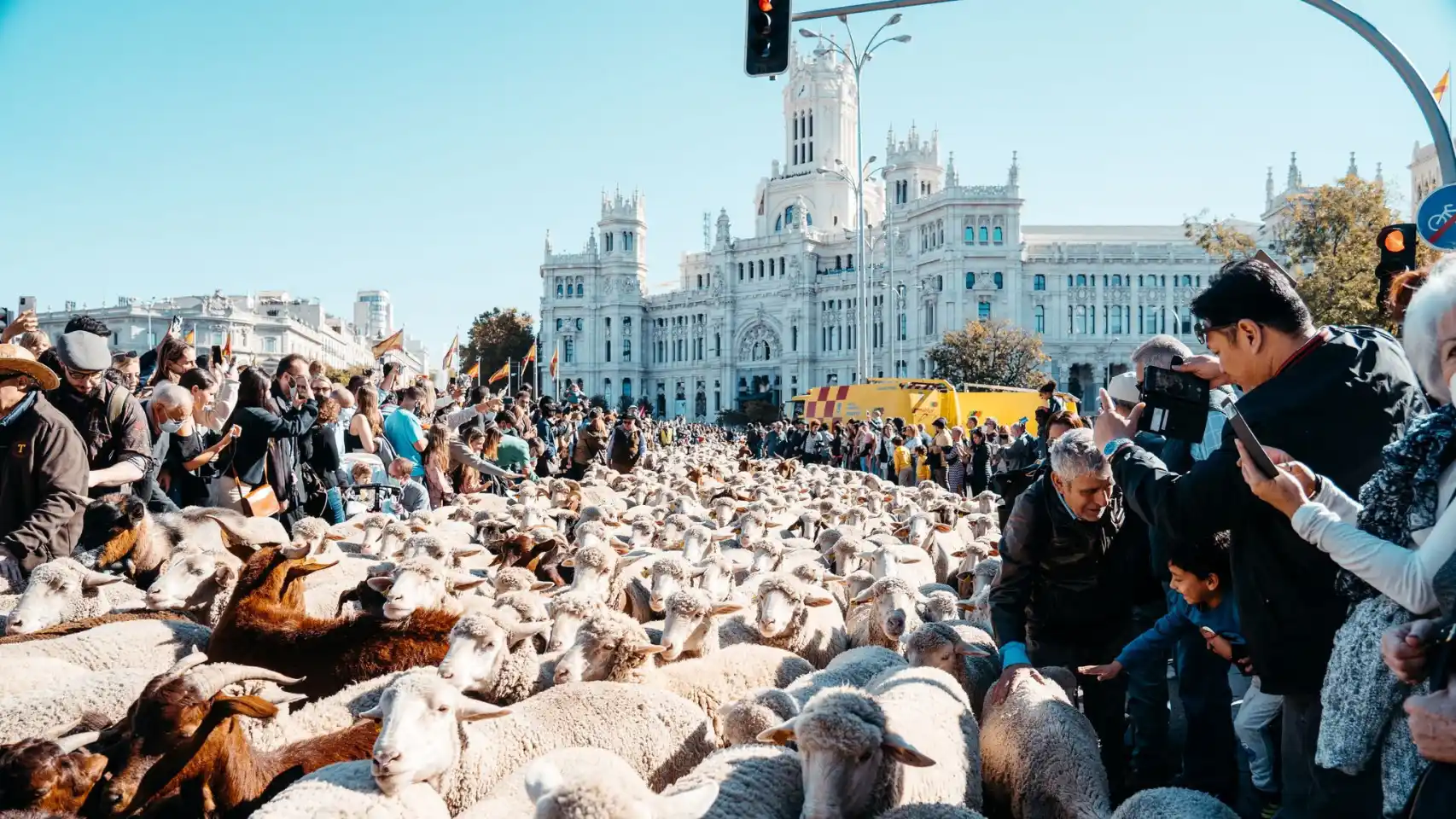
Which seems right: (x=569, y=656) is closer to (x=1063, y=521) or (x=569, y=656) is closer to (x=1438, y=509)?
(x=1063, y=521)

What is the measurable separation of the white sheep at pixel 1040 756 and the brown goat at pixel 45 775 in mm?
2808

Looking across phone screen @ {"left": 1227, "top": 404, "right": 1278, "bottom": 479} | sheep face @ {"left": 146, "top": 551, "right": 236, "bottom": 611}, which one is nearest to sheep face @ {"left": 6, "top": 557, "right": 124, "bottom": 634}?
sheep face @ {"left": 146, "top": 551, "right": 236, "bottom": 611}

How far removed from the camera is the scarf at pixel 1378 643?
2.05m

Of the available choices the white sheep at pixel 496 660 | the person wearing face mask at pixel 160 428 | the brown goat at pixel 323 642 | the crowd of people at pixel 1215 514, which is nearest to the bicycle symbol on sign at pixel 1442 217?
the crowd of people at pixel 1215 514

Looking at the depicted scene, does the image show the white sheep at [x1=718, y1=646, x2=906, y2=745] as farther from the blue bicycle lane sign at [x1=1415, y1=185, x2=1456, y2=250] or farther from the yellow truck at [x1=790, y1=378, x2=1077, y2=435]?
the yellow truck at [x1=790, y1=378, x2=1077, y2=435]

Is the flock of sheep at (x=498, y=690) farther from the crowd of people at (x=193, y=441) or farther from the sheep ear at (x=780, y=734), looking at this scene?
the crowd of people at (x=193, y=441)

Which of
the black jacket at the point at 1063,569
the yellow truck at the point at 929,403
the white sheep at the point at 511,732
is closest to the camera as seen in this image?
the white sheep at the point at 511,732

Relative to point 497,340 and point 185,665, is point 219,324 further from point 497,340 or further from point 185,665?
point 185,665

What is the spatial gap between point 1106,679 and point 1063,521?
2.19 feet

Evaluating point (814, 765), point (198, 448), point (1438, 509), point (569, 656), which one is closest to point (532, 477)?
point (198, 448)

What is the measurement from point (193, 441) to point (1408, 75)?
8.20m

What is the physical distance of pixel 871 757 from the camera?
9.61ft

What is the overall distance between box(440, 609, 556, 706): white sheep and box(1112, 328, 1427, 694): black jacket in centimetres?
238

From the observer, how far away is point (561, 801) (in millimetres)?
2391
